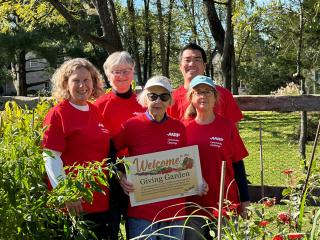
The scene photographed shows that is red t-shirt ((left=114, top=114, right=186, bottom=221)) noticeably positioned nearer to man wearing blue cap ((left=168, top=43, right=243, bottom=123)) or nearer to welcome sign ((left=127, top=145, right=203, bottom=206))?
welcome sign ((left=127, top=145, right=203, bottom=206))

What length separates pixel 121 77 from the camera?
3576mm

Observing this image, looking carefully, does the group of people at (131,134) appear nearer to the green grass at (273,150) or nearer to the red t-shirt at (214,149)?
the red t-shirt at (214,149)

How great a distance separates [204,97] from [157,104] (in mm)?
330

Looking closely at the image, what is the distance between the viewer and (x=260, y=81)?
136ft

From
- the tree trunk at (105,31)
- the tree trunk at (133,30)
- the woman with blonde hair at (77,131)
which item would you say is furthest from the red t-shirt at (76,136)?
the tree trunk at (133,30)

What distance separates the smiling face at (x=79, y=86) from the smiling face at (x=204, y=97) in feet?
2.29

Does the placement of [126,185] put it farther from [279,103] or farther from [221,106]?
[279,103]

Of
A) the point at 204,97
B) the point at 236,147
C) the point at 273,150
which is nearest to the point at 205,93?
the point at 204,97

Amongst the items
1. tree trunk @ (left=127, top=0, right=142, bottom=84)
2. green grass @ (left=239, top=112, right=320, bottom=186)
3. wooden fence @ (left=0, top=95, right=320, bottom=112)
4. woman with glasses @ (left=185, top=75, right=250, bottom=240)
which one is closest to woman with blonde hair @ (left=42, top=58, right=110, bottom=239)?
woman with glasses @ (left=185, top=75, right=250, bottom=240)

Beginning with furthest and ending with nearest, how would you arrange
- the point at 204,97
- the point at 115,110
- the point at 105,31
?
the point at 105,31 < the point at 115,110 < the point at 204,97

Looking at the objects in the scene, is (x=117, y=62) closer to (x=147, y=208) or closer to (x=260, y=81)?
(x=147, y=208)

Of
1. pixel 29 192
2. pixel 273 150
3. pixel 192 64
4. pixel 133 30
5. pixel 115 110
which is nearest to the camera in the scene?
pixel 29 192

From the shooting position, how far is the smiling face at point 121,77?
3580mm

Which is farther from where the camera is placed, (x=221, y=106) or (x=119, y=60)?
(x=221, y=106)
